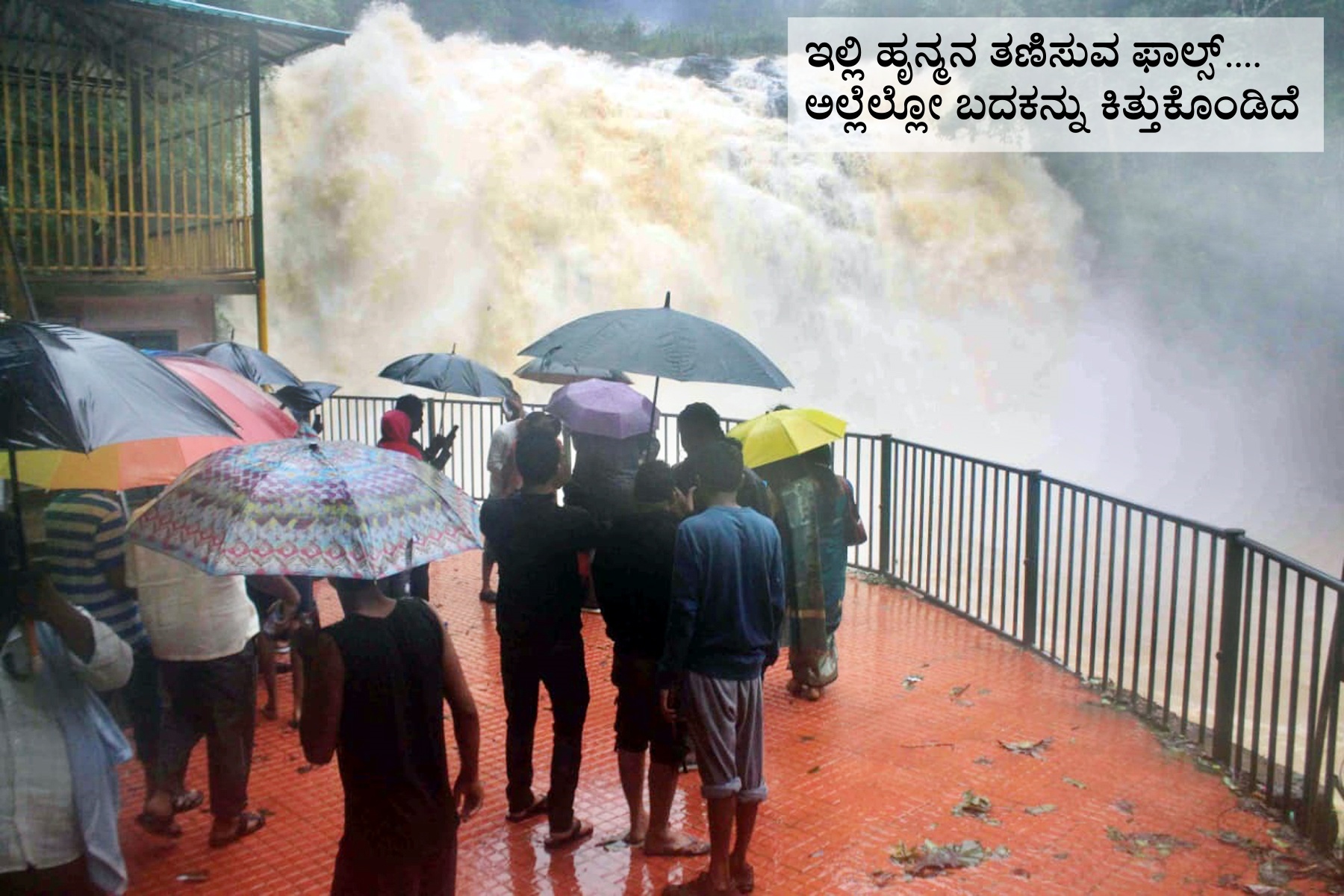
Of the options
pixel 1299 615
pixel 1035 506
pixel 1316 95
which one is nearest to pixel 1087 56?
pixel 1316 95

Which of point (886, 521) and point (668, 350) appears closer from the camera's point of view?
point (668, 350)

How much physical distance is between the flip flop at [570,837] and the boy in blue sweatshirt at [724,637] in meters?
0.74

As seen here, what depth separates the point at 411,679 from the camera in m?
2.92

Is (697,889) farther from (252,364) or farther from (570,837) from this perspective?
(252,364)

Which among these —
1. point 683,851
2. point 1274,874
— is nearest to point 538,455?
point 683,851

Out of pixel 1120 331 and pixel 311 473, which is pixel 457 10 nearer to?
pixel 1120 331

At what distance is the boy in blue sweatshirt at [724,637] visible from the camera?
379 cm

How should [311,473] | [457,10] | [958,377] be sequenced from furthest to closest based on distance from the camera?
[457,10]
[958,377]
[311,473]

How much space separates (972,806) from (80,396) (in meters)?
3.93

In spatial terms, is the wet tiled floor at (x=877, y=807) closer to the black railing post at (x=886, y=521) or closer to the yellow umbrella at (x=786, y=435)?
the yellow umbrella at (x=786, y=435)

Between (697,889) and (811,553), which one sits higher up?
(811,553)

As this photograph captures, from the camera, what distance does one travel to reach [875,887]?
4219mm

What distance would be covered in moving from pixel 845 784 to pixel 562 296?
18.4 m

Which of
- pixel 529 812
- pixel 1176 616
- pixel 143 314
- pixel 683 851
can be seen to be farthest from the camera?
pixel 143 314
